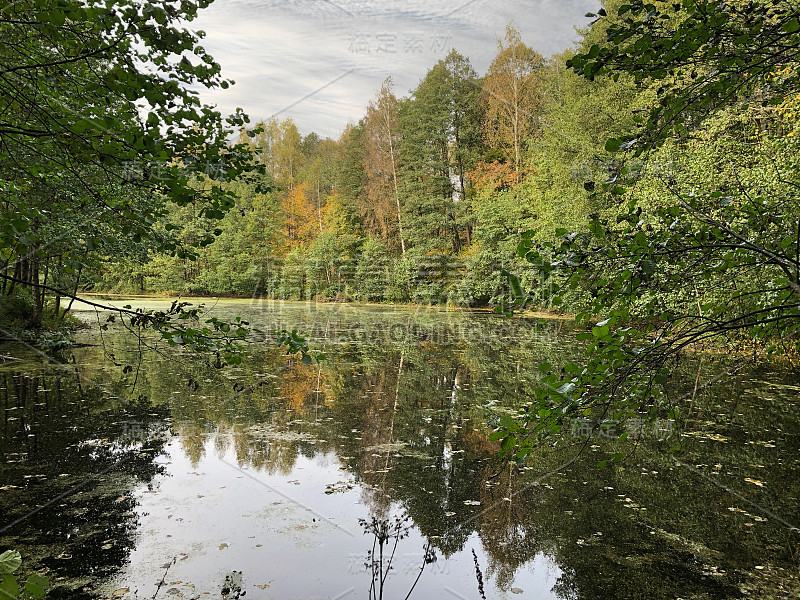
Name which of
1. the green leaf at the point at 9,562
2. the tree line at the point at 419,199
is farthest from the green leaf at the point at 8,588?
the tree line at the point at 419,199

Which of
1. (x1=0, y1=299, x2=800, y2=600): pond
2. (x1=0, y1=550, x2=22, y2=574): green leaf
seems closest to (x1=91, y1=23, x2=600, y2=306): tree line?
(x1=0, y1=299, x2=800, y2=600): pond

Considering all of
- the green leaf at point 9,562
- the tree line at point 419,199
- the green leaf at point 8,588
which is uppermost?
the tree line at point 419,199

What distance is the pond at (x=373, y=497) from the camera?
338cm

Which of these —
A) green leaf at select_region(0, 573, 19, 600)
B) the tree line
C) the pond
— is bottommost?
the pond

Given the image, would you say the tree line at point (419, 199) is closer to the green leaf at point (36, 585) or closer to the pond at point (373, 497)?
the pond at point (373, 497)

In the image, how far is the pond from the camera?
3.38m

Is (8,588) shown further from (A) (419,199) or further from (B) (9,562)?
(A) (419,199)

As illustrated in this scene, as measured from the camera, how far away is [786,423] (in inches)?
271

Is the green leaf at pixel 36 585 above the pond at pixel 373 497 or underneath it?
above

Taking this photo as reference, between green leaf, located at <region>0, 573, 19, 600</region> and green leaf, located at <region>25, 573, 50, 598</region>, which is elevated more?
green leaf, located at <region>25, 573, 50, 598</region>

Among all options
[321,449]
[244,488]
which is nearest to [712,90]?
[244,488]

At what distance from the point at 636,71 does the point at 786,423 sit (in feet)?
23.8

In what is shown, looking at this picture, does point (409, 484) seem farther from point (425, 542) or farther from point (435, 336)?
point (435, 336)

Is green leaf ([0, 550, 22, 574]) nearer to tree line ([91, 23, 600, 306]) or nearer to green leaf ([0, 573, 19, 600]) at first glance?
green leaf ([0, 573, 19, 600])
